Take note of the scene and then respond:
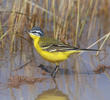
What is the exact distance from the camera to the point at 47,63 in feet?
25.6

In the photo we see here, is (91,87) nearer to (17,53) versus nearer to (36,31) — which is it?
(36,31)

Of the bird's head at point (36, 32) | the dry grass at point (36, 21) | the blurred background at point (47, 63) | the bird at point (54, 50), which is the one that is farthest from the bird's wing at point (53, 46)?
the dry grass at point (36, 21)

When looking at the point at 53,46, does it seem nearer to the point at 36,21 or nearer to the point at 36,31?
the point at 36,31

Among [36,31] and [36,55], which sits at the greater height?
[36,31]

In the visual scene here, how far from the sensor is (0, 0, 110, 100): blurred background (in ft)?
19.6

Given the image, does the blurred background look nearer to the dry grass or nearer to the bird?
the dry grass

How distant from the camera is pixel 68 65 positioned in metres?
7.58

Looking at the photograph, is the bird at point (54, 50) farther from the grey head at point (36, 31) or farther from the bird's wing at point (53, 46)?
the grey head at point (36, 31)

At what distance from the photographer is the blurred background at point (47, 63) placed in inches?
235

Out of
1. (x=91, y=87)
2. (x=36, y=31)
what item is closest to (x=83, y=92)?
(x=91, y=87)

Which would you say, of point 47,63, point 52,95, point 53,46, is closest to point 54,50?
point 53,46

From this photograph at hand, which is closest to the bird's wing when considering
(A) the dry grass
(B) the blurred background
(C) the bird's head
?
(C) the bird's head

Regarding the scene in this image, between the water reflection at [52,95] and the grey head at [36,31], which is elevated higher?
the grey head at [36,31]

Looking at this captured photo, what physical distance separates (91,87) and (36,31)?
1.76 metres
